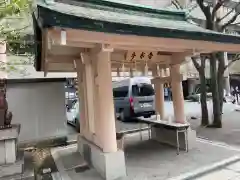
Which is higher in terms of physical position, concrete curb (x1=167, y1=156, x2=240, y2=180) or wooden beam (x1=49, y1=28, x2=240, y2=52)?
wooden beam (x1=49, y1=28, x2=240, y2=52)

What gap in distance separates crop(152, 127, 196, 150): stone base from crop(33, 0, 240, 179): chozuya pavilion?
0.61 meters

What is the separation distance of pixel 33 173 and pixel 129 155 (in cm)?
283

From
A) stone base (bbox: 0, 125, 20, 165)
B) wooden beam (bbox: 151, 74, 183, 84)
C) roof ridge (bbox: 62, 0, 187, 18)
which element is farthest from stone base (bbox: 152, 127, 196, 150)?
stone base (bbox: 0, 125, 20, 165)

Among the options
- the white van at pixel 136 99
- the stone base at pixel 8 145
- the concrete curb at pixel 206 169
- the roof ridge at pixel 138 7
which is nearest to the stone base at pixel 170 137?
the concrete curb at pixel 206 169

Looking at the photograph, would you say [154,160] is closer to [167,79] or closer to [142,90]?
[167,79]

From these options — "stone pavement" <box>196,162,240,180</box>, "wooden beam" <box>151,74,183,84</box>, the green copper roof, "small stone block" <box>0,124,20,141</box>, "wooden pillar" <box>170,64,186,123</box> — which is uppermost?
the green copper roof

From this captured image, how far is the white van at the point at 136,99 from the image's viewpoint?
14469 mm

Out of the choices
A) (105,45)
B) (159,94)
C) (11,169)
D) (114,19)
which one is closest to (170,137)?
(159,94)

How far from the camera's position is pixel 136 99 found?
47.4 feet

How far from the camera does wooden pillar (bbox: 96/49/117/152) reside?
5.51m

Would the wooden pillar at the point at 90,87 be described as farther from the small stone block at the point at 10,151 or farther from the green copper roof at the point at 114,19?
the small stone block at the point at 10,151

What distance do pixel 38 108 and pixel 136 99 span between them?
6.32 m

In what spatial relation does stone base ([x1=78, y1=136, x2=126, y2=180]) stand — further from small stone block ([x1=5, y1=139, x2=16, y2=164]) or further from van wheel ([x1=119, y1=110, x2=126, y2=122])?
van wheel ([x1=119, y1=110, x2=126, y2=122])

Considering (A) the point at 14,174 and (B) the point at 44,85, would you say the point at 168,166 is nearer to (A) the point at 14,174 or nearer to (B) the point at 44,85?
(A) the point at 14,174
